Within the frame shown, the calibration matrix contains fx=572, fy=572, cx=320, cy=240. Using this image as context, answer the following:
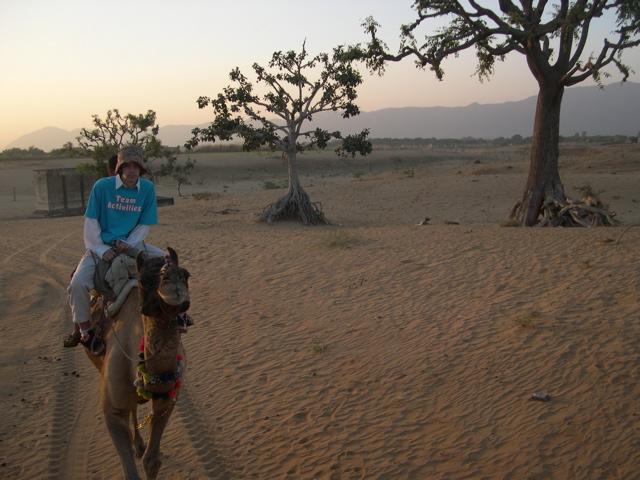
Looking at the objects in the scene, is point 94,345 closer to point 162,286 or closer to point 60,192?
point 162,286

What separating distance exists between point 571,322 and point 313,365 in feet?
11.9

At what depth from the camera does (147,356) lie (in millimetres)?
4078

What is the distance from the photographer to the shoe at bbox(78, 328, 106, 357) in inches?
201

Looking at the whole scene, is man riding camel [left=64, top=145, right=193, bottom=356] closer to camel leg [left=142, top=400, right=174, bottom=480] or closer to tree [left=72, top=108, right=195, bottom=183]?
camel leg [left=142, top=400, right=174, bottom=480]

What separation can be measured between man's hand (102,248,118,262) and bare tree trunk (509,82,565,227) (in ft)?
48.7

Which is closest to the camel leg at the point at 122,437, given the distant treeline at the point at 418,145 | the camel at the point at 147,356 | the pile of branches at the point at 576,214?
the camel at the point at 147,356

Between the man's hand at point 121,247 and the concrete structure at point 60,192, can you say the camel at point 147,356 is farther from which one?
the concrete structure at point 60,192

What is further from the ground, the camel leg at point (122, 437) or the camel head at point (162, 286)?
the camel head at point (162, 286)

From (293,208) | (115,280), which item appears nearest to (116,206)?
(115,280)

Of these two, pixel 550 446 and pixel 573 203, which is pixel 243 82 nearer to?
pixel 573 203

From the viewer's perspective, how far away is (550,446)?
17.7 feet

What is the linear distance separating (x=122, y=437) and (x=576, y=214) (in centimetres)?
1505

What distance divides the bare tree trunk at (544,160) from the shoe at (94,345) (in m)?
15.1

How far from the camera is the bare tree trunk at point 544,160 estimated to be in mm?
17141
